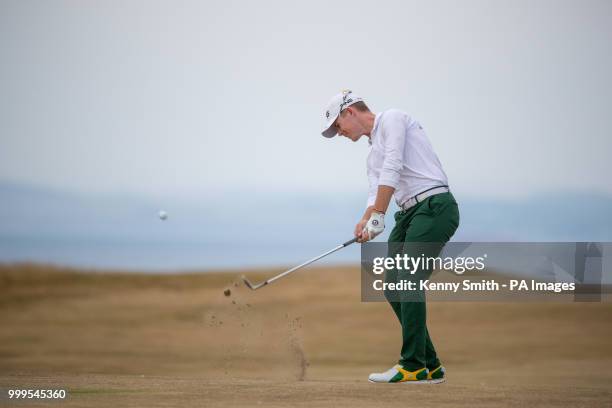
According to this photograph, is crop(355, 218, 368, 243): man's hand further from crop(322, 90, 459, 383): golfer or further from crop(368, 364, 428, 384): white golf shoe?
crop(368, 364, 428, 384): white golf shoe

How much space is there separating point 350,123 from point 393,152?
46 centimetres

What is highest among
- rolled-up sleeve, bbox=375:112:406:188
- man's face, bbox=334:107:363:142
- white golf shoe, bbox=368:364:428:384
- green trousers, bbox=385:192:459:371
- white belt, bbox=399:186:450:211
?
man's face, bbox=334:107:363:142

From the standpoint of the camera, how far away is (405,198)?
6.39 meters

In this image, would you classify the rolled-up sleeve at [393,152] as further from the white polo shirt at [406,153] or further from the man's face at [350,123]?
the man's face at [350,123]

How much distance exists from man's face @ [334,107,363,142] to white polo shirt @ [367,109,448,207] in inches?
4.2

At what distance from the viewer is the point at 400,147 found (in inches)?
243

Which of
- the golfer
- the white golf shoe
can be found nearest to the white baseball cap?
the golfer

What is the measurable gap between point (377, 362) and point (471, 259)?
13946 mm

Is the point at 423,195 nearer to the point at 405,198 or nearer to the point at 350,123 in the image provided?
the point at 405,198

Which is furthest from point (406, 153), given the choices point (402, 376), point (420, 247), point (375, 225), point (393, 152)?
point (402, 376)

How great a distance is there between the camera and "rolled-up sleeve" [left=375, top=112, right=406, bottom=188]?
6.16 m

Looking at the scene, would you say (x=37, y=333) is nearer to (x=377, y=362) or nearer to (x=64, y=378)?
(x=377, y=362)

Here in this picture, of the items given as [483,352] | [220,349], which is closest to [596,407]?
[483,352]

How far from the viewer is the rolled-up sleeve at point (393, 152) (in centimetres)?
616
